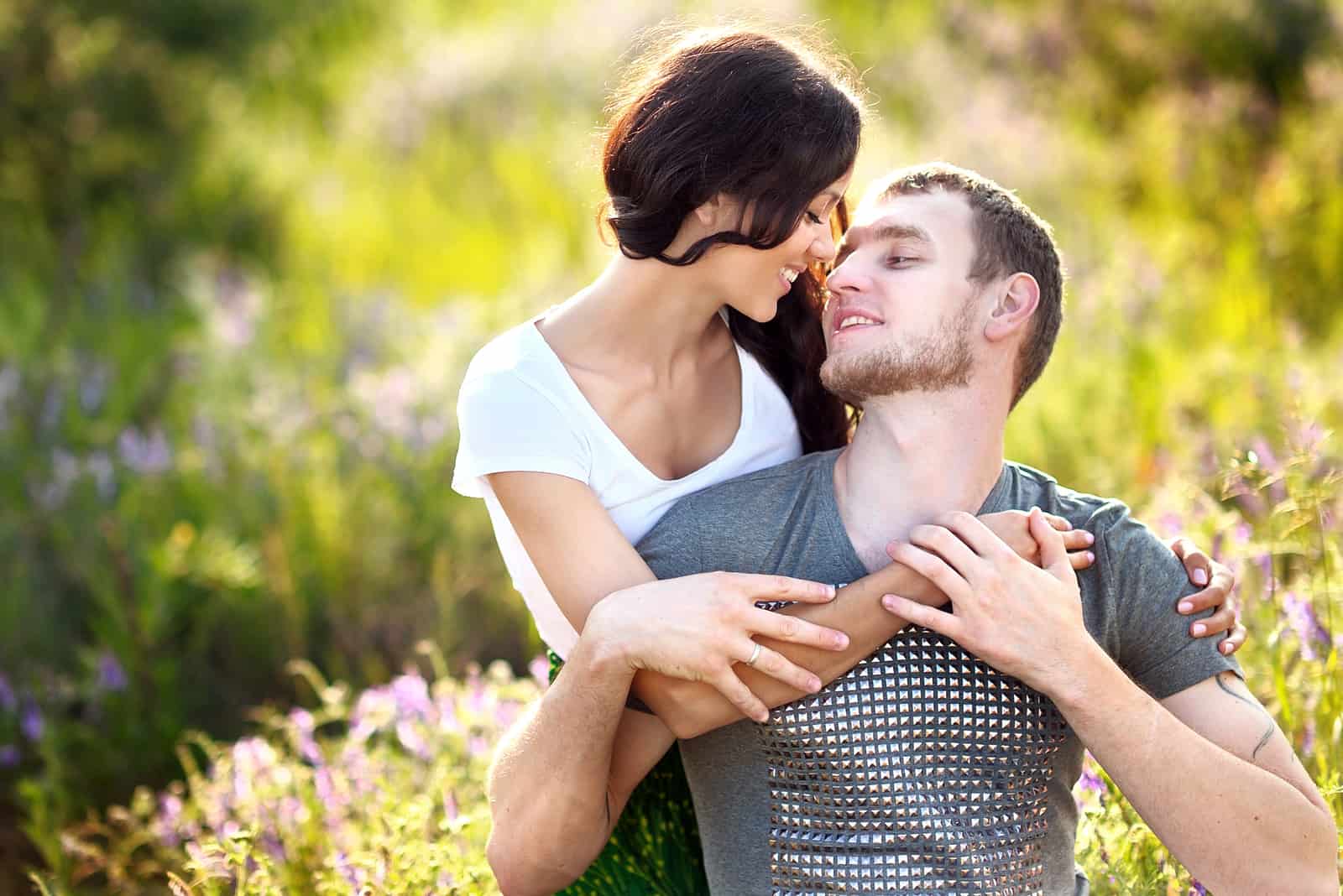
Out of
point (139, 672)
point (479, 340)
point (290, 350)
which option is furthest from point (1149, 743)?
point (290, 350)

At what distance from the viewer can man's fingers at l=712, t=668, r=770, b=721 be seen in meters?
2.09

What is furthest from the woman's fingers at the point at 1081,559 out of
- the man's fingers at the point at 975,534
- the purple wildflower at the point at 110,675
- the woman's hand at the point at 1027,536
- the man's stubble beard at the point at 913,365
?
the purple wildflower at the point at 110,675

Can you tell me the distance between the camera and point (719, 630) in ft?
6.82

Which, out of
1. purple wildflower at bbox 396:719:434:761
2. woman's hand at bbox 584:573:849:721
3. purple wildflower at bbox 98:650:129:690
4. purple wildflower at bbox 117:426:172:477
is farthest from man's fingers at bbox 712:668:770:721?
purple wildflower at bbox 117:426:172:477

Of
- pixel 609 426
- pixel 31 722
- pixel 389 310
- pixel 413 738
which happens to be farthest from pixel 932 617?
pixel 389 310

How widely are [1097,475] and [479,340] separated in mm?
2528

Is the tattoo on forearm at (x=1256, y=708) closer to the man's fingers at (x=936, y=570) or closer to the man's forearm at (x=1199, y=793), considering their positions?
the man's forearm at (x=1199, y=793)

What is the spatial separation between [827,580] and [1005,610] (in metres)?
0.35

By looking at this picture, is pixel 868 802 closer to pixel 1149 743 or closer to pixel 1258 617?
pixel 1149 743

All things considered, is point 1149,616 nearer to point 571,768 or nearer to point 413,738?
point 571,768

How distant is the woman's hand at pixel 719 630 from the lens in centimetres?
208

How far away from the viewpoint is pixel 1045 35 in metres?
10.3

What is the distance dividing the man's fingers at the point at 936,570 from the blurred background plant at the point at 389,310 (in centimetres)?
60

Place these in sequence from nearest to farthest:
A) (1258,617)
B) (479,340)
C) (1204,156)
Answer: (1258,617), (479,340), (1204,156)
